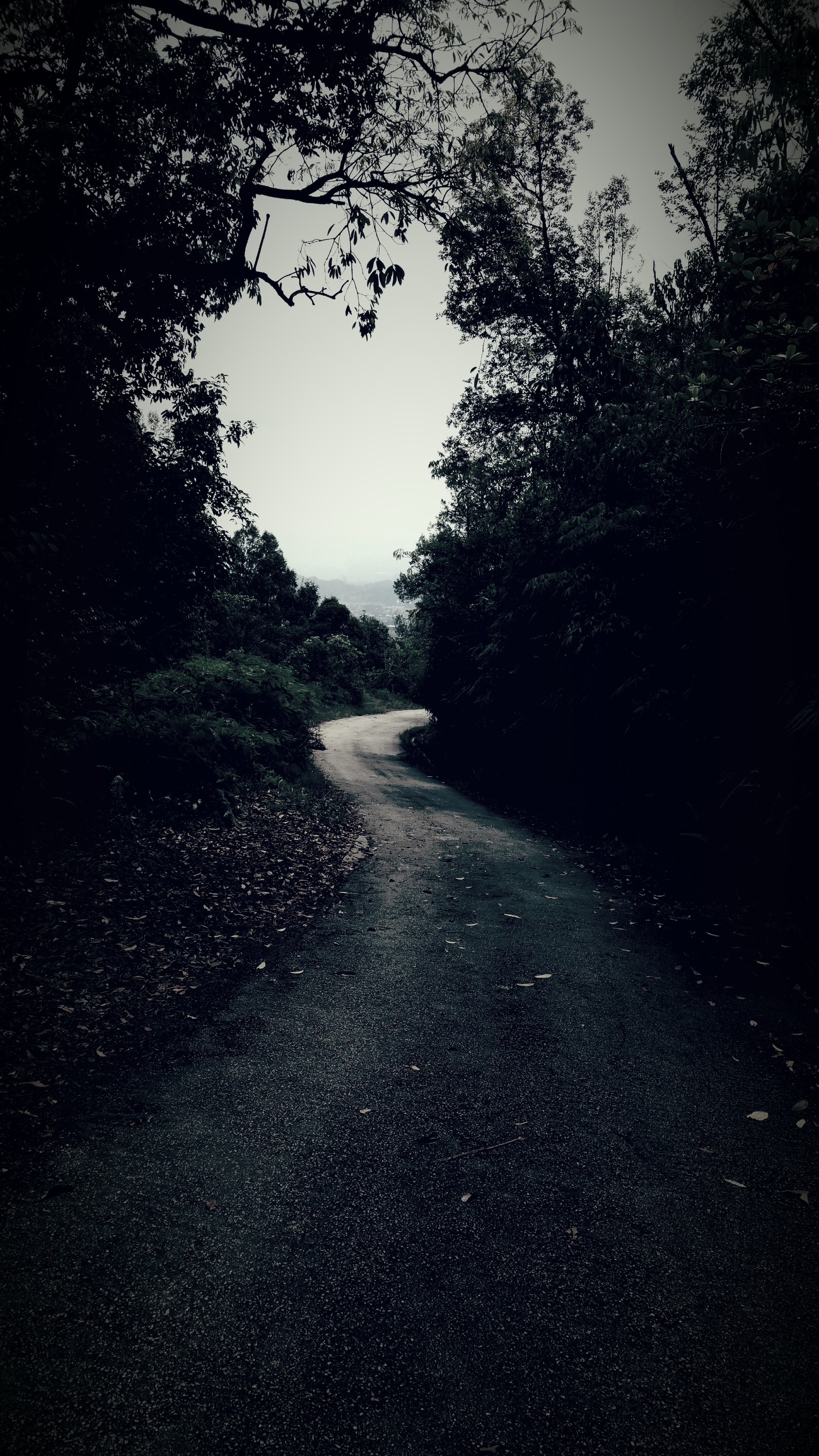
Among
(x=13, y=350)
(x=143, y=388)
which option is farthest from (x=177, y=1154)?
(x=143, y=388)

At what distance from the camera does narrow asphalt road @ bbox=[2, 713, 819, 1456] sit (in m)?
2.07

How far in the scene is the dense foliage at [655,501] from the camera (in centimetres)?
554

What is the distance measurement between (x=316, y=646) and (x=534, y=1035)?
Result: 105 feet

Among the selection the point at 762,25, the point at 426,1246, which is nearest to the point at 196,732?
the point at 426,1246

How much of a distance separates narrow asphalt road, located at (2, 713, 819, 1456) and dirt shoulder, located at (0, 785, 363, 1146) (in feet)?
Result: 1.38

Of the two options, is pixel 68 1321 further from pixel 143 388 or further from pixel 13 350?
pixel 143 388

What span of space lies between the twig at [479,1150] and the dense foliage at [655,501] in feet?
14.3

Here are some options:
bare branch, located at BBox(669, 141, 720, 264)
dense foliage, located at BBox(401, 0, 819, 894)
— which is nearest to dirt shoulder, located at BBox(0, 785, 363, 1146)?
dense foliage, located at BBox(401, 0, 819, 894)

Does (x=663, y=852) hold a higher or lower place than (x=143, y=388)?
lower

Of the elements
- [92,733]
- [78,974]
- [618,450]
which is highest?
[618,450]

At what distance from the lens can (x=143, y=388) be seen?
7980mm

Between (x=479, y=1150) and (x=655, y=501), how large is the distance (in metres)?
9.19

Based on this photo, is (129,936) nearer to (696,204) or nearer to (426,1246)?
(426,1246)

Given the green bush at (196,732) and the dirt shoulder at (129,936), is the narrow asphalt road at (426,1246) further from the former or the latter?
the green bush at (196,732)
